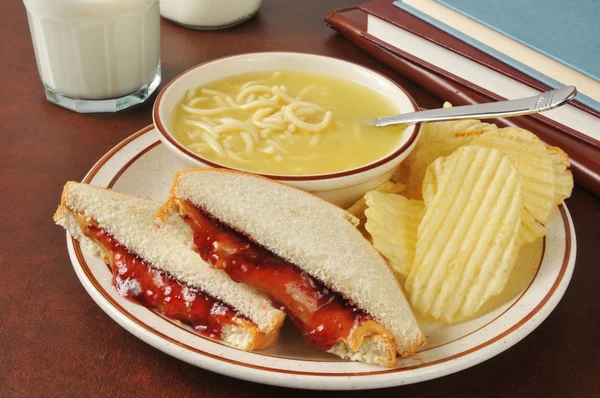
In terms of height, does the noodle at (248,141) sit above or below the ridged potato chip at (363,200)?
above

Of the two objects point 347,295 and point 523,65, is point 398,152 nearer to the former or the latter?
point 347,295

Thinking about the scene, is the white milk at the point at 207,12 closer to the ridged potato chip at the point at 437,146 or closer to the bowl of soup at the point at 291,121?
the bowl of soup at the point at 291,121

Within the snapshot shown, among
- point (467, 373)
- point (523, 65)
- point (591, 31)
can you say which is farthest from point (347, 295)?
point (591, 31)

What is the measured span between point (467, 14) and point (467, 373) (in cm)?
128

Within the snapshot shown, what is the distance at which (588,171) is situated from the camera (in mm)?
1973

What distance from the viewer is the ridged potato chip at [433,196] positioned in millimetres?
1540

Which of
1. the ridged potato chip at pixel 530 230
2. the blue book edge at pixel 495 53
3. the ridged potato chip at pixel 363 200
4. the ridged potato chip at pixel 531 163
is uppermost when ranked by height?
the ridged potato chip at pixel 531 163

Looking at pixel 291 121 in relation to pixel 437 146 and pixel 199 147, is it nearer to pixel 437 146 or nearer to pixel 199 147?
pixel 199 147

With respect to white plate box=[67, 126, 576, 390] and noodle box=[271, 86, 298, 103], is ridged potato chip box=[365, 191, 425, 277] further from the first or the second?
noodle box=[271, 86, 298, 103]

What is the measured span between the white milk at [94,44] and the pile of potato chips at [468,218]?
99cm

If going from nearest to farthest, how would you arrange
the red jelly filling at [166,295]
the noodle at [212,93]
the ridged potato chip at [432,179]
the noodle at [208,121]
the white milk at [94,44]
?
the red jelly filling at [166,295], the ridged potato chip at [432,179], the noodle at [208,121], the noodle at [212,93], the white milk at [94,44]

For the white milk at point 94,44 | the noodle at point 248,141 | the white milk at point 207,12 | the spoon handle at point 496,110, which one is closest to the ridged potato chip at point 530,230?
the spoon handle at point 496,110

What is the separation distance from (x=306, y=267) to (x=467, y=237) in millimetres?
374

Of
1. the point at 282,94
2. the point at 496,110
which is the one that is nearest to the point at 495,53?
the point at 496,110
